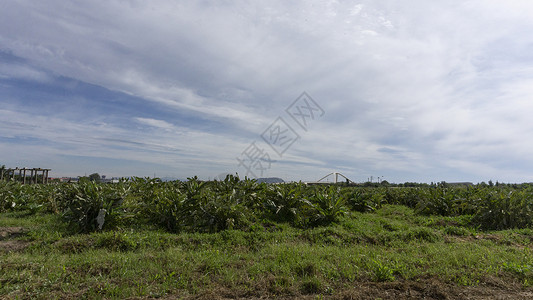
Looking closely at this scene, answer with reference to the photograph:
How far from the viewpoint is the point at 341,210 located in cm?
841

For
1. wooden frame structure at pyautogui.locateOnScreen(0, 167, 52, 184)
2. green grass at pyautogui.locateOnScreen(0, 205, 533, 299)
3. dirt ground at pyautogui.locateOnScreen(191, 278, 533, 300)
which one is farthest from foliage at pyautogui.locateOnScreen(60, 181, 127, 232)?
wooden frame structure at pyautogui.locateOnScreen(0, 167, 52, 184)

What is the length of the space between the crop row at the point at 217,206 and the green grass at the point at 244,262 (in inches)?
20.1

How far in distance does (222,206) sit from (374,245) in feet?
12.1

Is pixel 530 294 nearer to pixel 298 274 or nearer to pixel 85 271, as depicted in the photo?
pixel 298 274

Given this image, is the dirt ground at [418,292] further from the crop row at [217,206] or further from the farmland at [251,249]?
the crop row at [217,206]

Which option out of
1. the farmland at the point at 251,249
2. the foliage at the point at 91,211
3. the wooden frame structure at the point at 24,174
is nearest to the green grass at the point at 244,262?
the farmland at the point at 251,249

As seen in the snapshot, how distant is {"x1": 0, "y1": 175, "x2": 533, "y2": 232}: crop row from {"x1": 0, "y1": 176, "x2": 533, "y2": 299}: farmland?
39 mm

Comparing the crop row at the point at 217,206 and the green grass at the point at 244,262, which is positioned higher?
the crop row at the point at 217,206

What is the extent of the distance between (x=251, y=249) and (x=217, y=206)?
1.70 metres

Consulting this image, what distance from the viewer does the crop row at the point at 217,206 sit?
6926mm

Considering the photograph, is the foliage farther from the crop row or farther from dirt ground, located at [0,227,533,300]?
dirt ground, located at [0,227,533,300]

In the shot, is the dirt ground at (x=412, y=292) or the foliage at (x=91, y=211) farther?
the foliage at (x=91, y=211)

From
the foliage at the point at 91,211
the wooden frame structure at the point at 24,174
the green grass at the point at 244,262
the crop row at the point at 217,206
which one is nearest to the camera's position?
the green grass at the point at 244,262

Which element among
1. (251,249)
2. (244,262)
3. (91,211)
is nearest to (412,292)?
(244,262)
